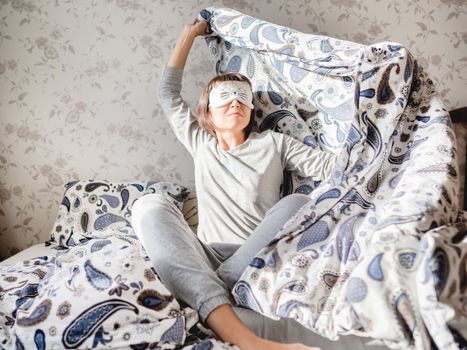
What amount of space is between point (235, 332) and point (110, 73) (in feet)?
4.20

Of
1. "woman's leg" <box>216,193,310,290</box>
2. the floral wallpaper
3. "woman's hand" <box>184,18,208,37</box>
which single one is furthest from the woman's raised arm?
"woman's leg" <box>216,193,310,290</box>

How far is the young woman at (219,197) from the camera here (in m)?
0.93

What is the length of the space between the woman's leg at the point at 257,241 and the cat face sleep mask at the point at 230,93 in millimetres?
417

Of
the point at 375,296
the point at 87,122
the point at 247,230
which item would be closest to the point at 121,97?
the point at 87,122

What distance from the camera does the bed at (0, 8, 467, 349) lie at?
0.63 metres

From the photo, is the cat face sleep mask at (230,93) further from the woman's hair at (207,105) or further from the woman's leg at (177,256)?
the woman's leg at (177,256)

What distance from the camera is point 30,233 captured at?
1877 millimetres

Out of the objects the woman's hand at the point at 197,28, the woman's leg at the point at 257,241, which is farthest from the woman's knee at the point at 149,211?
the woman's hand at the point at 197,28

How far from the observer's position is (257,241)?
1.00m

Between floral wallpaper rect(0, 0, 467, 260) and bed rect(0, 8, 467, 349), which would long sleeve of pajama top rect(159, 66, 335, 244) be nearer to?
bed rect(0, 8, 467, 349)

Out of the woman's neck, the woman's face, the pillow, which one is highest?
the woman's face

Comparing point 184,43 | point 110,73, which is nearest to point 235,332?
point 184,43

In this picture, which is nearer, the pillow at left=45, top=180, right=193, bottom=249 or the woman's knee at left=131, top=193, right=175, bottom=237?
the woman's knee at left=131, top=193, right=175, bottom=237

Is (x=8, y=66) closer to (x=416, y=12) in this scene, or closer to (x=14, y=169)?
(x=14, y=169)
